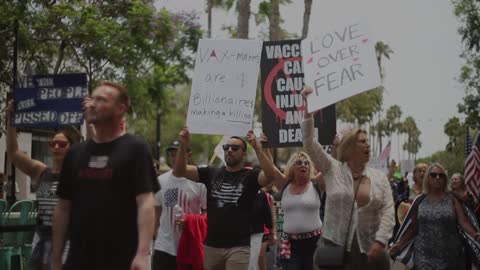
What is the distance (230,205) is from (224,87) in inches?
56.7

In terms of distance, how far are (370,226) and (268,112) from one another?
4026 millimetres

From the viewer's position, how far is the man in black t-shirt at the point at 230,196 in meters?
8.52

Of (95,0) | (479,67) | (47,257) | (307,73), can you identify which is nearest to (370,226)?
(307,73)

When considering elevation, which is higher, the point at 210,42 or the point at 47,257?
the point at 210,42

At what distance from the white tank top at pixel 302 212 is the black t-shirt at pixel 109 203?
4.77 m

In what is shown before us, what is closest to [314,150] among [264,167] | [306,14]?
[264,167]

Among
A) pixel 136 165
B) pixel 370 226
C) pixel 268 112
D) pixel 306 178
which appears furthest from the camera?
pixel 268 112

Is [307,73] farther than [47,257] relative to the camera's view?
Yes

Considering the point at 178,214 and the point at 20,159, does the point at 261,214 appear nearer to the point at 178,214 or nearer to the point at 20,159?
the point at 178,214

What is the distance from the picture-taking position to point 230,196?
8664 millimetres

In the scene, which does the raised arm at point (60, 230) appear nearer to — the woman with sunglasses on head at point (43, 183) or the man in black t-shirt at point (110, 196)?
the man in black t-shirt at point (110, 196)

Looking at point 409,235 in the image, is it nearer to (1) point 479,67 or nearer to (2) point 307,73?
(2) point 307,73

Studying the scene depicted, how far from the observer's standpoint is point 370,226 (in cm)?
714

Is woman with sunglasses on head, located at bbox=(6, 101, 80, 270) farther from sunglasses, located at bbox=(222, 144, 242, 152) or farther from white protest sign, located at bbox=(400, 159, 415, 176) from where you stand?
white protest sign, located at bbox=(400, 159, 415, 176)
